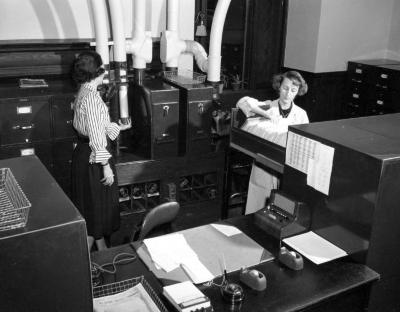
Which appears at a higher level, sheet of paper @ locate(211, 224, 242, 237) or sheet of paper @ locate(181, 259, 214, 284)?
sheet of paper @ locate(211, 224, 242, 237)

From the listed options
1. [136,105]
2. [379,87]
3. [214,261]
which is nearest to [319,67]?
[379,87]

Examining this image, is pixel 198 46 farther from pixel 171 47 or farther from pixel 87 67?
pixel 87 67

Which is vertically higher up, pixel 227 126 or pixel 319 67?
pixel 319 67

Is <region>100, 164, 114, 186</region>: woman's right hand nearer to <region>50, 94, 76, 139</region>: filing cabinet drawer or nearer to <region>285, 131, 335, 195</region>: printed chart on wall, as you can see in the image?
<region>50, 94, 76, 139</region>: filing cabinet drawer

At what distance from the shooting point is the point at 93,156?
112 inches

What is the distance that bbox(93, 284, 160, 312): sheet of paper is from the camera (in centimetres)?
157

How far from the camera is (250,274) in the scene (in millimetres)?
1711

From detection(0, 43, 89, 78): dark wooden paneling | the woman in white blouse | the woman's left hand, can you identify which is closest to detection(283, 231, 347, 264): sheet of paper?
the woman in white blouse

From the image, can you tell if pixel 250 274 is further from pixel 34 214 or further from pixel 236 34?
pixel 236 34

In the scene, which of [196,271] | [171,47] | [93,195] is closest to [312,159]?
[196,271]

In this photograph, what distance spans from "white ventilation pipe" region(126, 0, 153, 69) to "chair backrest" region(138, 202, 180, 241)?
1567 mm

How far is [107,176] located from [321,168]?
1410 millimetres

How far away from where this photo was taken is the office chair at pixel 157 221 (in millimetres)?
2283

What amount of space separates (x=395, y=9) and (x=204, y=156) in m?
3.07
